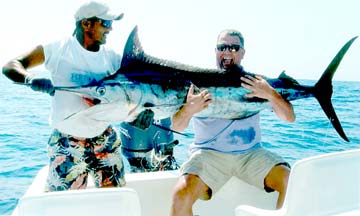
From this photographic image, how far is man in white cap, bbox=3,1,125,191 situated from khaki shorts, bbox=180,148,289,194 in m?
0.50

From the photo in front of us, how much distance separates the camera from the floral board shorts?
7.88 ft

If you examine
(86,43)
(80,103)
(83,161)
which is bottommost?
(83,161)

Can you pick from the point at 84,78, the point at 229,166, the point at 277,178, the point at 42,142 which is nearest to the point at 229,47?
the point at 229,166

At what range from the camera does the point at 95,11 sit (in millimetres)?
2332

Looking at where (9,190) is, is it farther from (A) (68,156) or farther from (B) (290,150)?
(B) (290,150)

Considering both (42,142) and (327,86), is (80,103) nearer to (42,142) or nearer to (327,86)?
(327,86)

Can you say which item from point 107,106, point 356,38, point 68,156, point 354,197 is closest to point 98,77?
point 107,106

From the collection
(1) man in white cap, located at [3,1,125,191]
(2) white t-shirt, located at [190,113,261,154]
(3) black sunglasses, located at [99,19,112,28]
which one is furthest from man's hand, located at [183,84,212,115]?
(3) black sunglasses, located at [99,19,112,28]

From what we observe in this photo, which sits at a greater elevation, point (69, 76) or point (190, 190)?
point (69, 76)

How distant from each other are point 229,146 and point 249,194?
37cm

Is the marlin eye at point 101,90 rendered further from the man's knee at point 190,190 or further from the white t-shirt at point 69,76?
the man's knee at point 190,190

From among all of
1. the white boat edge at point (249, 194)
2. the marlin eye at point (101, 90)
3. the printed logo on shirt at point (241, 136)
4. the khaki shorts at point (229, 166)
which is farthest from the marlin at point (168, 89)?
the white boat edge at point (249, 194)

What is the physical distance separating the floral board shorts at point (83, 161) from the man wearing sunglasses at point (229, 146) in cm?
38

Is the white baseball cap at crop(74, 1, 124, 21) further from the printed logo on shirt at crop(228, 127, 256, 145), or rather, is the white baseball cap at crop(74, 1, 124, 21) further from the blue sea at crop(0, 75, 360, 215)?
the blue sea at crop(0, 75, 360, 215)
